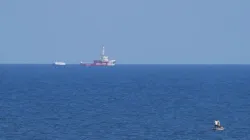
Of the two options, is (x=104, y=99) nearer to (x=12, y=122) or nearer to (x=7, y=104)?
(x=7, y=104)

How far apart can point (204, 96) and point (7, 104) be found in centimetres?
3902

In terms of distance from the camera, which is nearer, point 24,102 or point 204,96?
point 24,102

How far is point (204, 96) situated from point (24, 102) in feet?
115

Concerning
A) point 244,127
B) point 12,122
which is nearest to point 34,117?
point 12,122

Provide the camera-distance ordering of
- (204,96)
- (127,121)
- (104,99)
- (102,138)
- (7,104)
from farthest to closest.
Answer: (204,96) < (104,99) < (7,104) < (127,121) < (102,138)

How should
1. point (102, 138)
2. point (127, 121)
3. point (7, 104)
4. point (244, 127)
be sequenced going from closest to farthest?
point (102, 138)
point (244, 127)
point (127, 121)
point (7, 104)

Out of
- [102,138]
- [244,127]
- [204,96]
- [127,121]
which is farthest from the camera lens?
[204,96]

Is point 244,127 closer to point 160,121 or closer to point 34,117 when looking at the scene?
point 160,121

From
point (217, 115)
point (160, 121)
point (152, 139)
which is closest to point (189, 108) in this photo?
point (217, 115)

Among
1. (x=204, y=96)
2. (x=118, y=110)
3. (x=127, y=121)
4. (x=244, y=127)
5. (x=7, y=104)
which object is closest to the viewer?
(x=244, y=127)

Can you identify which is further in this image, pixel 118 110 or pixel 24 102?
pixel 24 102

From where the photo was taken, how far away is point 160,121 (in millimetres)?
80938

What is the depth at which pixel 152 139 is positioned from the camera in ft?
219

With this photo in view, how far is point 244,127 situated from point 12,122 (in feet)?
87.2
